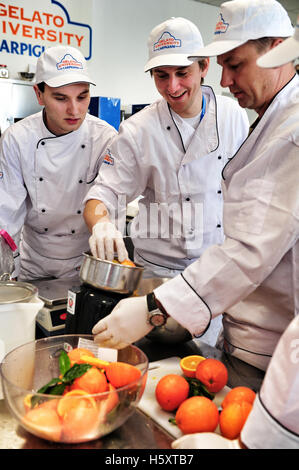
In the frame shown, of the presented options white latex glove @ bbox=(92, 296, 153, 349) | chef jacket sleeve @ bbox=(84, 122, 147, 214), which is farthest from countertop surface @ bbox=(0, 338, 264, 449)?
chef jacket sleeve @ bbox=(84, 122, 147, 214)

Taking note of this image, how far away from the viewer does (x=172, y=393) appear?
3.36ft

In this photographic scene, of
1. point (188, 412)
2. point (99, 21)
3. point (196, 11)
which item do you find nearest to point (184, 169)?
point (188, 412)

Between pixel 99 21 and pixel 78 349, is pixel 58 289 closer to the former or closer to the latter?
pixel 78 349

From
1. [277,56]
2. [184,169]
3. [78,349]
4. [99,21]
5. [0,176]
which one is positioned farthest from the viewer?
[99,21]

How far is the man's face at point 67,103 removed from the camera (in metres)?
2.15

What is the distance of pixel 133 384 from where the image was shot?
94 cm

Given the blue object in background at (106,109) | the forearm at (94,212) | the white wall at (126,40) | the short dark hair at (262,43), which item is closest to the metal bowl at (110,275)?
the forearm at (94,212)

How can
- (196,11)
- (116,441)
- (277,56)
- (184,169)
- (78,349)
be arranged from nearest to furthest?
(277,56), (116,441), (78,349), (184,169), (196,11)

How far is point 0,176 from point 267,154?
1.58 meters

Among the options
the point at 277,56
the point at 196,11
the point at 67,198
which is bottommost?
the point at 67,198

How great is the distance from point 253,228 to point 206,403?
45 centimetres

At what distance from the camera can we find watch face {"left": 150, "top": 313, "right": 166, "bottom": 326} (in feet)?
4.10

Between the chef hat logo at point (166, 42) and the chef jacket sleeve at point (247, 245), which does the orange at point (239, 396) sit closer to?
the chef jacket sleeve at point (247, 245)
